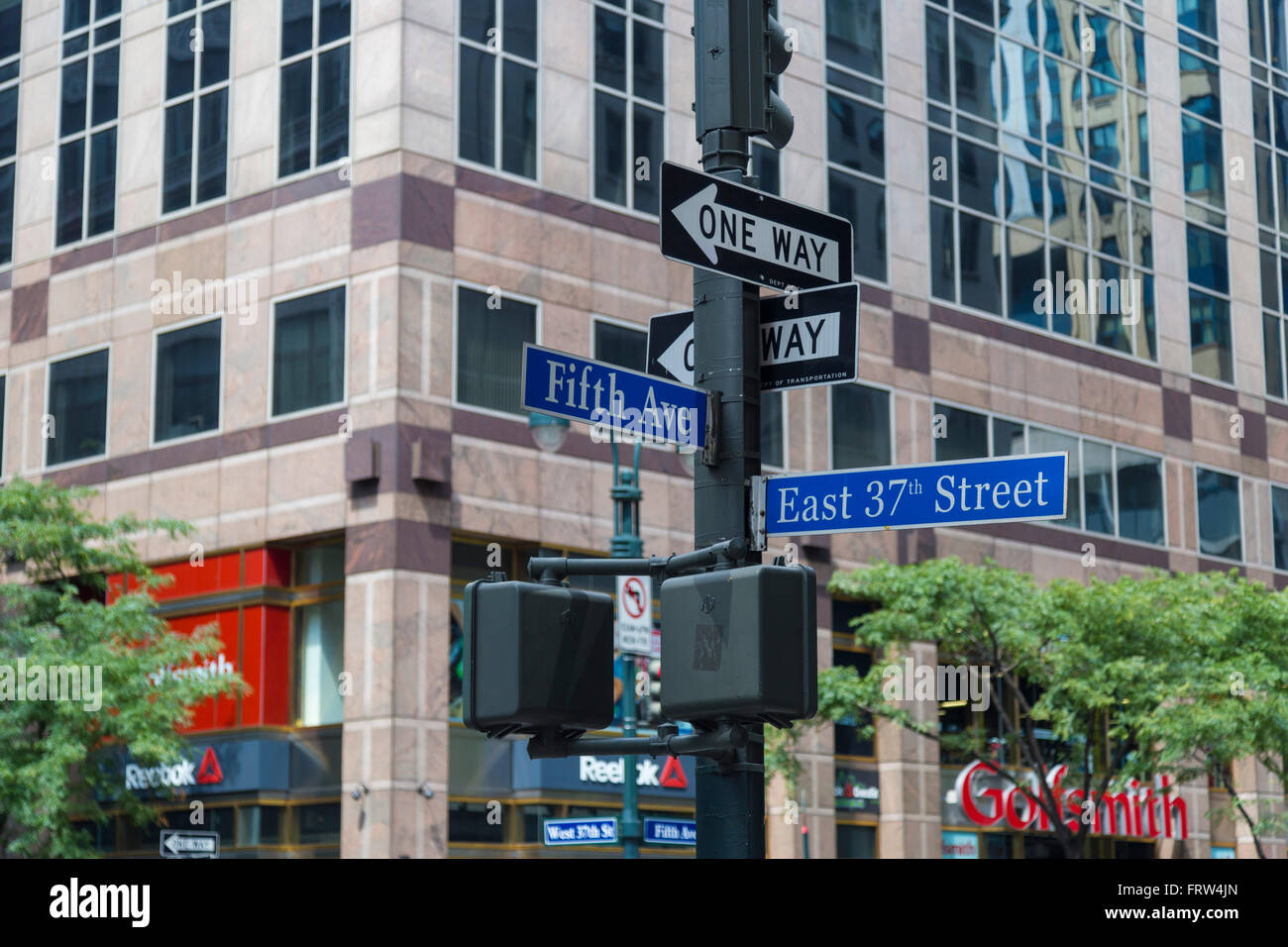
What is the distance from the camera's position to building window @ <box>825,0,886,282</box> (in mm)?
35281

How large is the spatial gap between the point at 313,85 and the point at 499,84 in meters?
2.99

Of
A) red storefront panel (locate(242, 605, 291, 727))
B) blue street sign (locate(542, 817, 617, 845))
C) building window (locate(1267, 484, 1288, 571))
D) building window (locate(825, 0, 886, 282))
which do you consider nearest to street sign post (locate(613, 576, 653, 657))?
blue street sign (locate(542, 817, 617, 845))

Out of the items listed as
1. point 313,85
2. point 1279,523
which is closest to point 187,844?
point 313,85

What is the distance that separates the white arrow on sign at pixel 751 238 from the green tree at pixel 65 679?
18.5 m

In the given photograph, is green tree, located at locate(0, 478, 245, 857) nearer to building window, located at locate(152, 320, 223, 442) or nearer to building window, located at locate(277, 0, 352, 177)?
building window, located at locate(152, 320, 223, 442)

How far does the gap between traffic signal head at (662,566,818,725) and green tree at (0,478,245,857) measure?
19358mm

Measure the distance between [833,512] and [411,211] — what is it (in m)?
22.3

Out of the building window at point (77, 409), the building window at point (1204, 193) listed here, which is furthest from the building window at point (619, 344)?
the building window at point (1204, 193)

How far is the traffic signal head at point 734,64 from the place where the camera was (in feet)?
24.0

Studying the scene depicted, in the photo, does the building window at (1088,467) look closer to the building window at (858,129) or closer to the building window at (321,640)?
the building window at (858,129)

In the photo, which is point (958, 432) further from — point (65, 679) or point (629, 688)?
point (65, 679)
